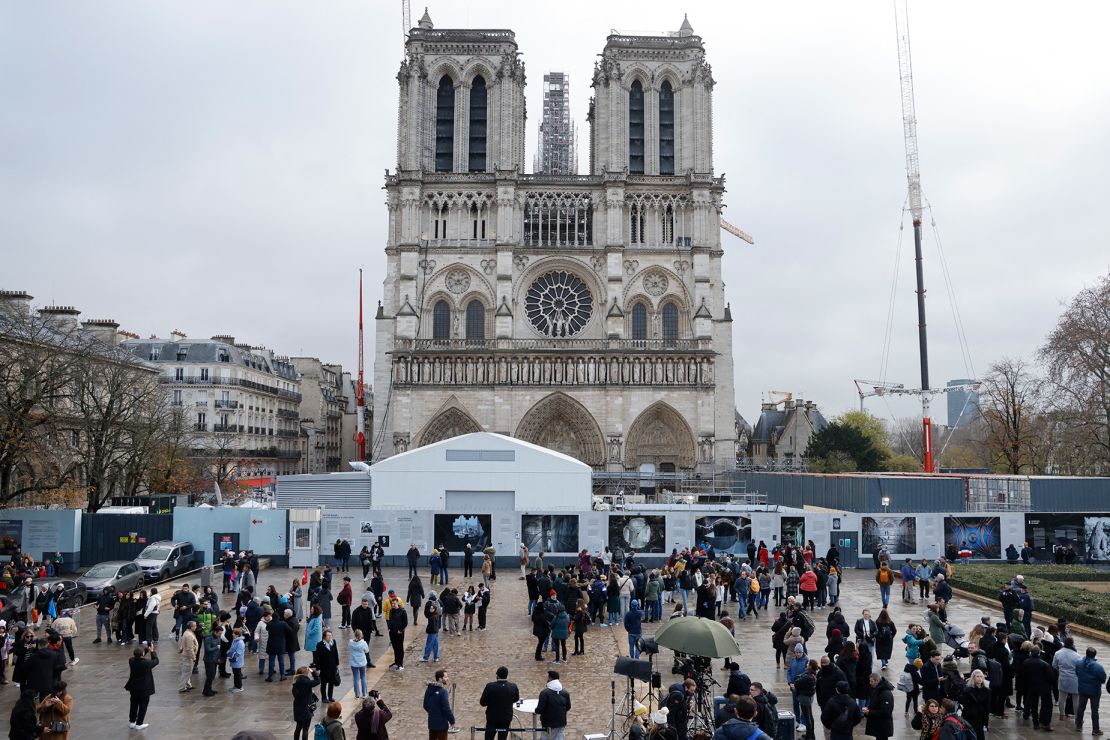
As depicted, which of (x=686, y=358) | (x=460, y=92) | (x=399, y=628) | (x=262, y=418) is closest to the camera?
(x=399, y=628)

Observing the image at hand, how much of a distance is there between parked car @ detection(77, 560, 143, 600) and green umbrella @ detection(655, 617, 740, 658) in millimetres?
14830

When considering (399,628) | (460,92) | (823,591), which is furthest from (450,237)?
(399,628)

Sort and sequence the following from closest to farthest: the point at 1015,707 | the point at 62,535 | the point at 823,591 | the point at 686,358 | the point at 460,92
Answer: the point at 1015,707, the point at 823,591, the point at 62,535, the point at 686,358, the point at 460,92

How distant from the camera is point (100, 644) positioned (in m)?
16.5

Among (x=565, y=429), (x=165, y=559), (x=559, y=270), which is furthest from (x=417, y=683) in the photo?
(x=559, y=270)

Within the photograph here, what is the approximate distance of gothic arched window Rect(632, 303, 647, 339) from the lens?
51750 mm

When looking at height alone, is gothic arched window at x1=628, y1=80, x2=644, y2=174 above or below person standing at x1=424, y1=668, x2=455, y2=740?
above

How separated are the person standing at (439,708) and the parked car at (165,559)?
16344 mm

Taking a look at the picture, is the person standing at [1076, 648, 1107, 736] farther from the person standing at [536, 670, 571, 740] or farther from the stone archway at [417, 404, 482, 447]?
the stone archway at [417, 404, 482, 447]

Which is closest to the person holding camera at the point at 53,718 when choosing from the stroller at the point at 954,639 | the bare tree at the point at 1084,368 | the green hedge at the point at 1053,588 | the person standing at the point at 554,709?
the person standing at the point at 554,709

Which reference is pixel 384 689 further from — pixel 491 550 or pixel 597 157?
pixel 597 157

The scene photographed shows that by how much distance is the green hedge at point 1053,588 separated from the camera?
1745 centimetres

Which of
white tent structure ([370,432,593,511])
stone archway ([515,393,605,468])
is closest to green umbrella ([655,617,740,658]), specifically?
white tent structure ([370,432,593,511])

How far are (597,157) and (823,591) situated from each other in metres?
37.8
